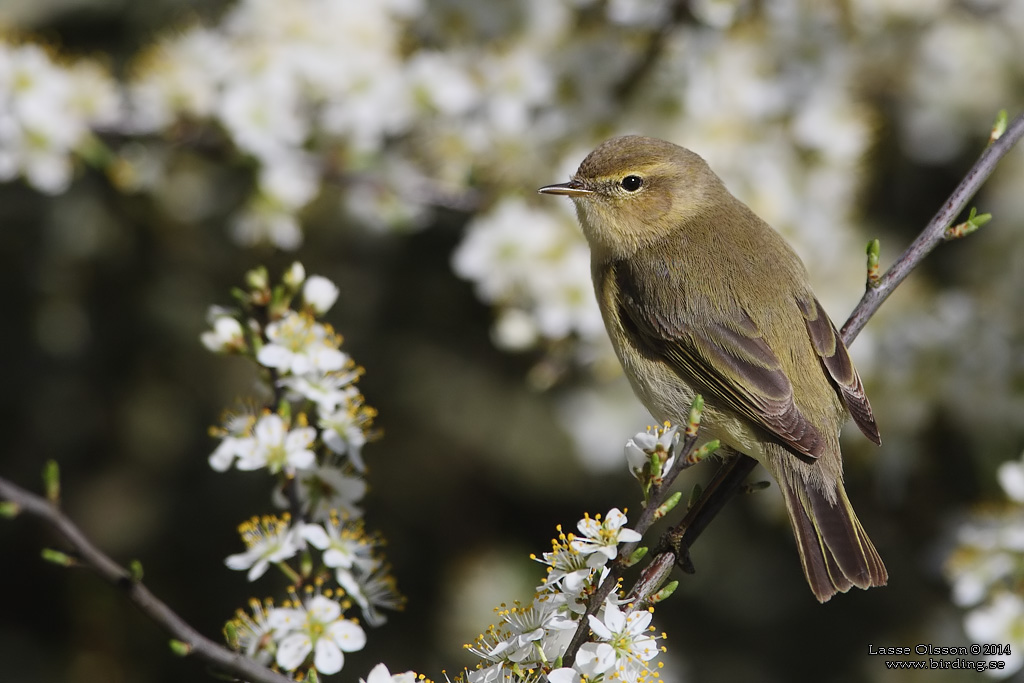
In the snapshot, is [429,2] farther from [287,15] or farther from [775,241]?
[775,241]

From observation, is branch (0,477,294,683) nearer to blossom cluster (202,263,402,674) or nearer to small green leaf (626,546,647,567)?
blossom cluster (202,263,402,674)

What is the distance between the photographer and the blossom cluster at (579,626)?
7.29ft

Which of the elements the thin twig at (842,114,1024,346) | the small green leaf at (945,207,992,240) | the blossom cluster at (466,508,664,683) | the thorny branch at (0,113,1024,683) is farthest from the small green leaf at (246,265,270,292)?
the small green leaf at (945,207,992,240)

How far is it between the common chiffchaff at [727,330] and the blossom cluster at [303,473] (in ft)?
3.78

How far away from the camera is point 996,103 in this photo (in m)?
5.62

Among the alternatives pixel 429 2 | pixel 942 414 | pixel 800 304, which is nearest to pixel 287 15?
pixel 429 2

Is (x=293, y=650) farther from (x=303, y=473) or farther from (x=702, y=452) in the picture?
(x=702, y=452)

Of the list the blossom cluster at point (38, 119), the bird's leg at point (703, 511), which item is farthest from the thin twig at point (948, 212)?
the blossom cluster at point (38, 119)

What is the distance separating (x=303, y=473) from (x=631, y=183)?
1864mm

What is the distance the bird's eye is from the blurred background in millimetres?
448

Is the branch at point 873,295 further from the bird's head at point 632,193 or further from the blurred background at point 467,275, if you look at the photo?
the bird's head at point 632,193

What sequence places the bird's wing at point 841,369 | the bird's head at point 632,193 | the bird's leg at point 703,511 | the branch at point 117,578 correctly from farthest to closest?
the bird's head at point 632,193, the bird's wing at point 841,369, the bird's leg at point 703,511, the branch at point 117,578

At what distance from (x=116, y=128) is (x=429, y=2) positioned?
1.33 meters

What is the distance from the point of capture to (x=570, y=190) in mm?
4078
